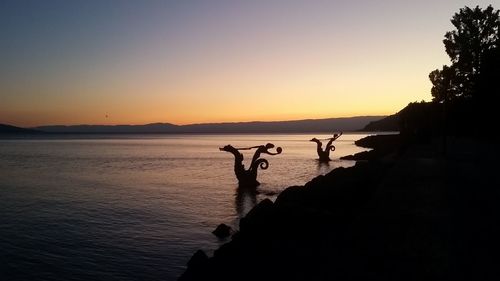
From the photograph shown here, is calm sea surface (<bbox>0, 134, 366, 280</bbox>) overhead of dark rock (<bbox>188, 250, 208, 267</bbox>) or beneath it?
beneath

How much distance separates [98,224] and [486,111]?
48519mm

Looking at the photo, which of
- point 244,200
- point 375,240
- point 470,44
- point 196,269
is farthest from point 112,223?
point 470,44

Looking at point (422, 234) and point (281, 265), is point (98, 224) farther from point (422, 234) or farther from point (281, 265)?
point (422, 234)

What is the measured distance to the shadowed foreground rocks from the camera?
8594 mm

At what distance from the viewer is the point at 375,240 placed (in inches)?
420

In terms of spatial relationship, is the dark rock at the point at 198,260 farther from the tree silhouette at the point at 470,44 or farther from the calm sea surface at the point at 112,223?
the tree silhouette at the point at 470,44

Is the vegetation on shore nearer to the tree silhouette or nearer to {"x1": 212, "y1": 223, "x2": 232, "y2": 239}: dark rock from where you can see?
{"x1": 212, "y1": 223, "x2": 232, "y2": 239}: dark rock

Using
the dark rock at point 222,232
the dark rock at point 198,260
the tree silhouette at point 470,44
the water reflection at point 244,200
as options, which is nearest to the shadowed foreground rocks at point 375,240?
the dark rock at point 198,260

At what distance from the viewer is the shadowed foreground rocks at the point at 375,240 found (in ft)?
28.2

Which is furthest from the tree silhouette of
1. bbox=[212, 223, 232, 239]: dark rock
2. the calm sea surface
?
bbox=[212, 223, 232, 239]: dark rock

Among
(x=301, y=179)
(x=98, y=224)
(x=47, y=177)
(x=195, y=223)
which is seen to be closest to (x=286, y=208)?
(x=195, y=223)

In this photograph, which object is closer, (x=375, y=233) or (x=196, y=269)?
(x=196, y=269)

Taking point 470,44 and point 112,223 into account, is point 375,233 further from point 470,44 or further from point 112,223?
point 470,44

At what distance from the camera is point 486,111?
174ft
